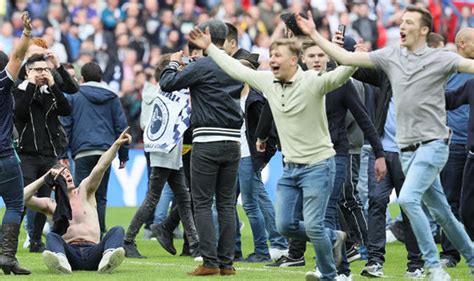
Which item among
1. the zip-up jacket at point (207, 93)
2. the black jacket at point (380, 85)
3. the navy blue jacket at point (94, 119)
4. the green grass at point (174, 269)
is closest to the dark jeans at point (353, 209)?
the green grass at point (174, 269)

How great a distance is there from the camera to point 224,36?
12977mm

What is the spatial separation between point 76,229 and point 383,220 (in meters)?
Result: 3.13

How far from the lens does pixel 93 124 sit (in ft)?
54.9

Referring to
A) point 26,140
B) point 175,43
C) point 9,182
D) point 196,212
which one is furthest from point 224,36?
point 175,43

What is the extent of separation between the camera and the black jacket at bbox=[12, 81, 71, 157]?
50.6ft

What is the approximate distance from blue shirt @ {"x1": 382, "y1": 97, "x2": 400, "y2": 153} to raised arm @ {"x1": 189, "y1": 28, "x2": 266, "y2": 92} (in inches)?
80.8

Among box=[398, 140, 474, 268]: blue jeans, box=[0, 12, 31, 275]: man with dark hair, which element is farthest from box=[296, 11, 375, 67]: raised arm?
box=[0, 12, 31, 275]: man with dark hair

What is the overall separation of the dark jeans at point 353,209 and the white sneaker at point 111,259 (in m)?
2.86

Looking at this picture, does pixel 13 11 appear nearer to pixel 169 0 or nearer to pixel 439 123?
pixel 169 0

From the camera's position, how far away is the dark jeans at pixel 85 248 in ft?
42.7

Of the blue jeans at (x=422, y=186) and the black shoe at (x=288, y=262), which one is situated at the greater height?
the blue jeans at (x=422, y=186)

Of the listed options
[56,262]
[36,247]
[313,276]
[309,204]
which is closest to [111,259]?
[56,262]

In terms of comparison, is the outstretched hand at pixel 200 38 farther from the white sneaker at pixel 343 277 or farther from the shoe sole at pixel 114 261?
the white sneaker at pixel 343 277

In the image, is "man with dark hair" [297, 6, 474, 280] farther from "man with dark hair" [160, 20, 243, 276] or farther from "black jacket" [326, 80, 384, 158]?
"man with dark hair" [160, 20, 243, 276]
